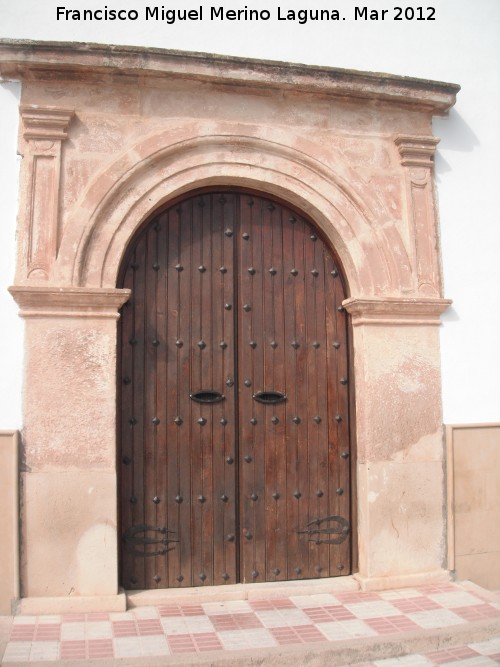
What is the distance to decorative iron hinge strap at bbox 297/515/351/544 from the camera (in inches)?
181

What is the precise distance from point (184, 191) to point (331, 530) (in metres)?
2.41

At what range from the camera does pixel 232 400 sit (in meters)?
4.51

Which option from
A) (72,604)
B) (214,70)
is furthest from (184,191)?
(72,604)

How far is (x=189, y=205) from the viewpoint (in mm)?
4590

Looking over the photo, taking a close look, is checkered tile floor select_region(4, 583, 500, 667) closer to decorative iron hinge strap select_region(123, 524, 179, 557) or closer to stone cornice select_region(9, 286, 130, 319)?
decorative iron hinge strap select_region(123, 524, 179, 557)

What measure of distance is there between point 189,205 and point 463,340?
206 centimetres

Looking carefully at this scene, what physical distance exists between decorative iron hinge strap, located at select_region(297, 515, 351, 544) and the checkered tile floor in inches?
13.7

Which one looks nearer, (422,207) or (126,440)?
(126,440)

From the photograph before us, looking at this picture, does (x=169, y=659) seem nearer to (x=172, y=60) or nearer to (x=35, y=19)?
(x=172, y=60)

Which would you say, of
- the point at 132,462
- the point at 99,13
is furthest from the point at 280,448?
the point at 99,13

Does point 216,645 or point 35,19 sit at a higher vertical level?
point 35,19

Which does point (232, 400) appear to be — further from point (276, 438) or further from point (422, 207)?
point (422, 207)

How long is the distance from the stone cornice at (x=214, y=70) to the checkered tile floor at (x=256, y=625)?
3.20m

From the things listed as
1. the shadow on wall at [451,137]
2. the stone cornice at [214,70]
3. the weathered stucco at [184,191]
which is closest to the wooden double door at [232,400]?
the weathered stucco at [184,191]
